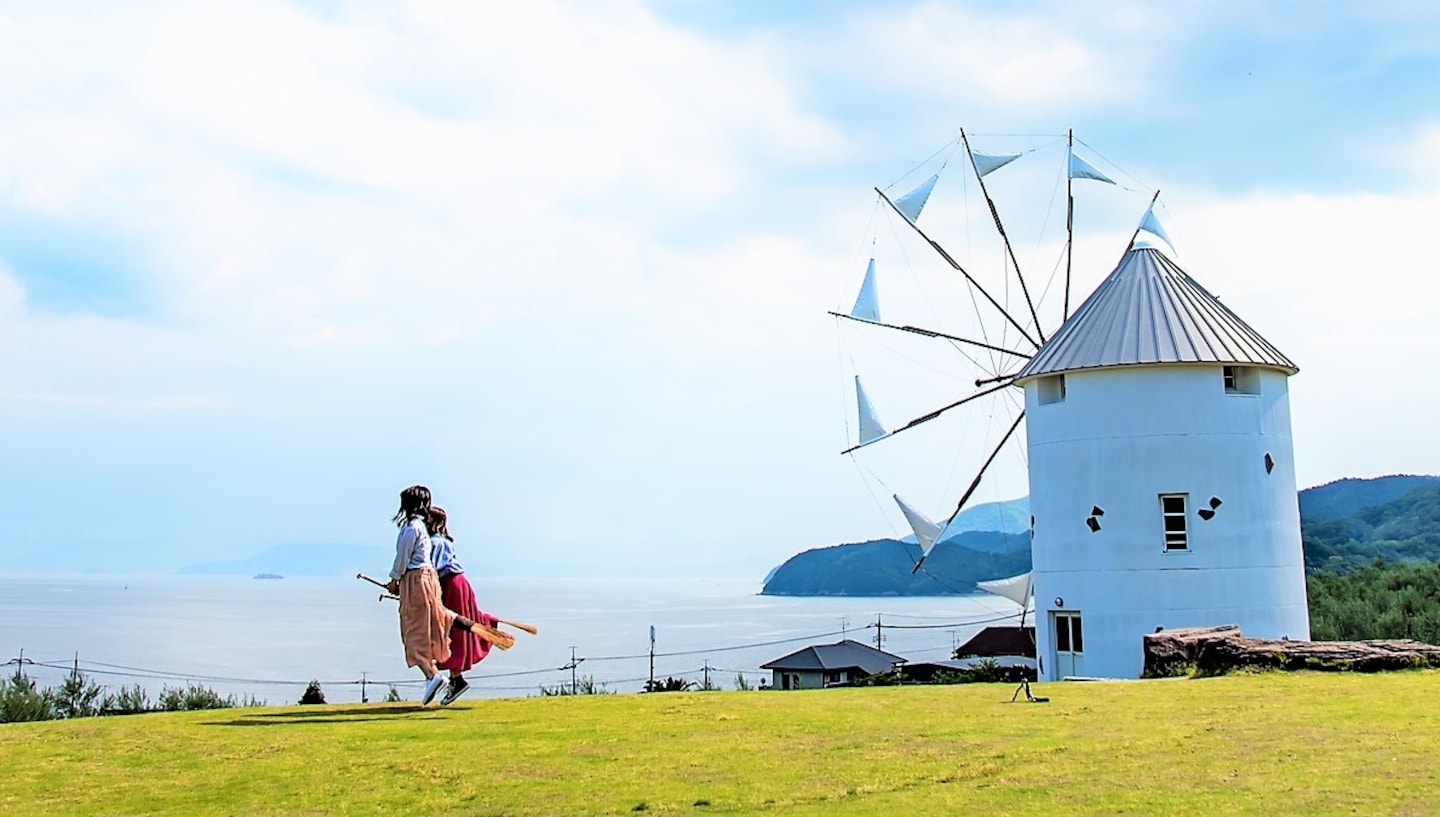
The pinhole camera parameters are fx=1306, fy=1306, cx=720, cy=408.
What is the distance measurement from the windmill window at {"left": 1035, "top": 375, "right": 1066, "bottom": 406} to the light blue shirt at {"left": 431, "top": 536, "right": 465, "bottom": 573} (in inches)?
738

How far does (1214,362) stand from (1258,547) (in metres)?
4.00

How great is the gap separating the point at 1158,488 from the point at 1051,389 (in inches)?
136

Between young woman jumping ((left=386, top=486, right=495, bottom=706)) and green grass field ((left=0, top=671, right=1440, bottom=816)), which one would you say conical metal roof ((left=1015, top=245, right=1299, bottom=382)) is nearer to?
green grass field ((left=0, top=671, right=1440, bottom=816))

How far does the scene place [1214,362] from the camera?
Answer: 27750 mm

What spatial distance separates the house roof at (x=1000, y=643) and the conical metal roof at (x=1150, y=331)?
25467 millimetres

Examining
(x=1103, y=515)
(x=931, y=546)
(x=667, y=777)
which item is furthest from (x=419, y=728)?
(x=931, y=546)

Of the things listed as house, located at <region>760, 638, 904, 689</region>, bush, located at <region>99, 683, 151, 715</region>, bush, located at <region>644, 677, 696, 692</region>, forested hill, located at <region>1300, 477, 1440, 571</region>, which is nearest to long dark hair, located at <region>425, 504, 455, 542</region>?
bush, located at <region>99, 683, 151, 715</region>

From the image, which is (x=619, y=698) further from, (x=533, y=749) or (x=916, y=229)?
(x=916, y=229)

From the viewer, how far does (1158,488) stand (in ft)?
90.2

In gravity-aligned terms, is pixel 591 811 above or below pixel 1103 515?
below

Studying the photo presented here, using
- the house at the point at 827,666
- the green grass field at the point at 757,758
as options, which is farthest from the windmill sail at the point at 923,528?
the green grass field at the point at 757,758

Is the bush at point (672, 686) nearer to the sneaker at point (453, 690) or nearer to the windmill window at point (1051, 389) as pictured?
the windmill window at point (1051, 389)

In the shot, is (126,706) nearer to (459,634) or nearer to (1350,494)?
(459,634)

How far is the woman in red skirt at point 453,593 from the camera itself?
13.6 m
